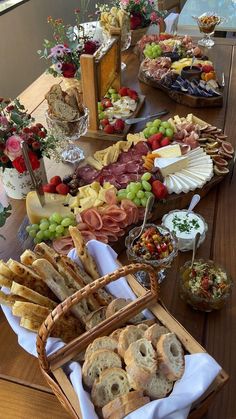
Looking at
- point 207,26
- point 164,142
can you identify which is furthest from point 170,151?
point 207,26

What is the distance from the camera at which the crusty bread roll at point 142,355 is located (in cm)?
63

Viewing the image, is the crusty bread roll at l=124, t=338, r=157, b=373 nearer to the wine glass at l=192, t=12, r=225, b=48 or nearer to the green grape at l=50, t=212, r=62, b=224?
the green grape at l=50, t=212, r=62, b=224

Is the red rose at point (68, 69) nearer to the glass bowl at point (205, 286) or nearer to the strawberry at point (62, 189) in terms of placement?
the strawberry at point (62, 189)

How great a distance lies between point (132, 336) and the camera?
683 mm

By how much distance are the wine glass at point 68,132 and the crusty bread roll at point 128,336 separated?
858 mm

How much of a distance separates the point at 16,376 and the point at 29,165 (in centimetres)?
55

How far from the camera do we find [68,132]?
139cm

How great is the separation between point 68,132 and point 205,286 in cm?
78

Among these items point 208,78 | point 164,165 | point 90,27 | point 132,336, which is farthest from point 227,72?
point 132,336

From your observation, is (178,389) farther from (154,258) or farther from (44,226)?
(44,226)

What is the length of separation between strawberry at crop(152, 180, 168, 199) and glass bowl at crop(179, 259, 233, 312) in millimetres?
287

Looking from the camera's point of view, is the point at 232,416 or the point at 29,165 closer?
the point at 232,416

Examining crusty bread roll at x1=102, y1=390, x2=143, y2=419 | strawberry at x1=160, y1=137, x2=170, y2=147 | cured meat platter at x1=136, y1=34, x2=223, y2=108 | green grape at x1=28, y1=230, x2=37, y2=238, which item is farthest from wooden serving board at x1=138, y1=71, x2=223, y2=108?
crusty bread roll at x1=102, y1=390, x2=143, y2=419

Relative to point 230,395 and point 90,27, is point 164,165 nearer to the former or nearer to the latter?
point 230,395
